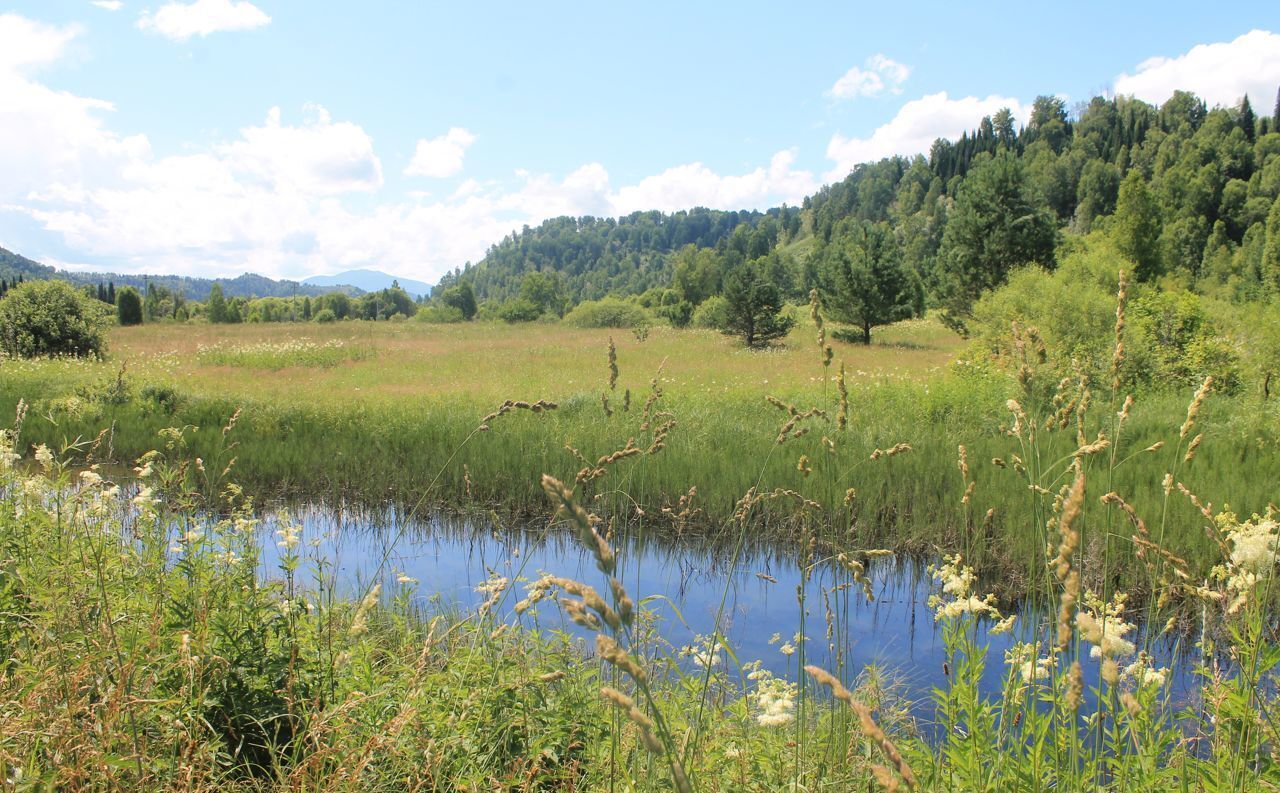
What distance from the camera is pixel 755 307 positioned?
98.7 ft

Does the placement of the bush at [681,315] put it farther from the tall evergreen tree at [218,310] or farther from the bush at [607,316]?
the tall evergreen tree at [218,310]

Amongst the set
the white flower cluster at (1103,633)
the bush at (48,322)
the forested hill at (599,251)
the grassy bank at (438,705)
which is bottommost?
the grassy bank at (438,705)

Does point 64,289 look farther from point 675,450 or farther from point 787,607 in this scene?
point 787,607

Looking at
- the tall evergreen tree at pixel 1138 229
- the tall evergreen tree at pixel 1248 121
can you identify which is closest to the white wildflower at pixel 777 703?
the tall evergreen tree at pixel 1138 229

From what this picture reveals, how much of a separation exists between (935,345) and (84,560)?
29.8 m

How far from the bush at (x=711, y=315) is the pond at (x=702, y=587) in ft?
79.5

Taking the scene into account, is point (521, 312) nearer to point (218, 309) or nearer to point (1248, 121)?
point (218, 309)

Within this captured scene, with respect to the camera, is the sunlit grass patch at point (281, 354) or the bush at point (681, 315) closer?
the sunlit grass patch at point (281, 354)

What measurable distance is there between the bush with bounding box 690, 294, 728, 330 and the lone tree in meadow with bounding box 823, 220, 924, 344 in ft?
16.0

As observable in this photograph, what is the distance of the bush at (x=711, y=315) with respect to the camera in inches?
1250

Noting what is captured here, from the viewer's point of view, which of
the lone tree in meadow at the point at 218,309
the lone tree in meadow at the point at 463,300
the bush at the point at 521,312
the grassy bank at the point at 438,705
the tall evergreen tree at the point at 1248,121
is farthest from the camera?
the tall evergreen tree at the point at 1248,121

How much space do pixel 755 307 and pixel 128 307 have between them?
4397 centimetres

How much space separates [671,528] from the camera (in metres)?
8.34

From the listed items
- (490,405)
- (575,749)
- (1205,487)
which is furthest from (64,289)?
(1205,487)
